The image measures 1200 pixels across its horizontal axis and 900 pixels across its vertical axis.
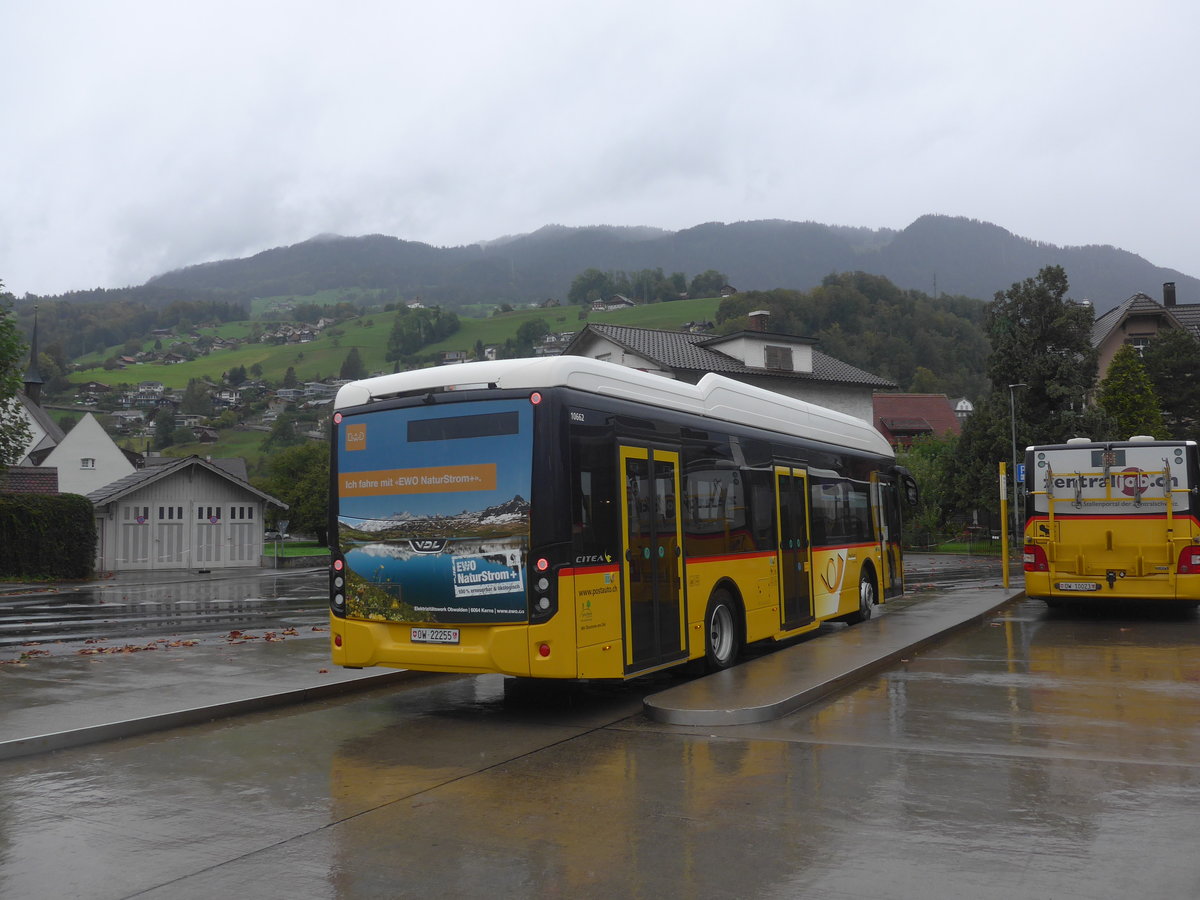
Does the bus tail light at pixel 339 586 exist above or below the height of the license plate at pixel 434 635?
above

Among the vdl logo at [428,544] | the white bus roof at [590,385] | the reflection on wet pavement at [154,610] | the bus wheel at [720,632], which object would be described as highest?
the white bus roof at [590,385]

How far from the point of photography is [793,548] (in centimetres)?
1380

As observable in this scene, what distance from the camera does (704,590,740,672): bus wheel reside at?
36.8 ft

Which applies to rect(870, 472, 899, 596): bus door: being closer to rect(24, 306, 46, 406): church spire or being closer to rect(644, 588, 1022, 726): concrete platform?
rect(644, 588, 1022, 726): concrete platform

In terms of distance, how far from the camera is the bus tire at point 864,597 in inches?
670

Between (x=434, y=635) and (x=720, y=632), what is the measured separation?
3.84 metres

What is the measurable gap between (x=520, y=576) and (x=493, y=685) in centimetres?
333

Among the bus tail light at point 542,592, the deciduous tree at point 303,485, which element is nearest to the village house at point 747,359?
the deciduous tree at point 303,485

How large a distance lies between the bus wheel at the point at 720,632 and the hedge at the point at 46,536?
34.6 m

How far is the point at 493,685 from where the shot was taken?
1165cm

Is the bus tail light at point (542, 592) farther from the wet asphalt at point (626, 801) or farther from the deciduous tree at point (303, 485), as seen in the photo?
the deciduous tree at point (303, 485)

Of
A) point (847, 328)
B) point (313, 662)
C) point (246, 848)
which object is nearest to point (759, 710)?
point (246, 848)

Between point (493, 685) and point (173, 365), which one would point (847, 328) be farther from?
point (493, 685)

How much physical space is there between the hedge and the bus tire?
32594 mm
